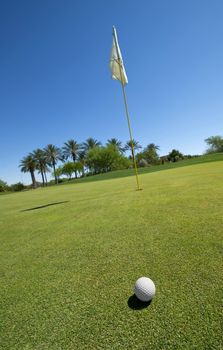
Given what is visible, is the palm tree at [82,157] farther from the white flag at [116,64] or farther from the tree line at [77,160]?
the white flag at [116,64]

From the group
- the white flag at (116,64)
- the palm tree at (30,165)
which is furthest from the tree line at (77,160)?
the white flag at (116,64)

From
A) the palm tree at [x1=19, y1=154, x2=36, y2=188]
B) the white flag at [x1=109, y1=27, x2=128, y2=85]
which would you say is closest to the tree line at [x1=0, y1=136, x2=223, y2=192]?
the palm tree at [x1=19, y1=154, x2=36, y2=188]

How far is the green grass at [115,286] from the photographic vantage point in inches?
60.1

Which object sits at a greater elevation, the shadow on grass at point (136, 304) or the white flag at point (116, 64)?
the white flag at point (116, 64)

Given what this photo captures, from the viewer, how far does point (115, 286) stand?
2.08 m

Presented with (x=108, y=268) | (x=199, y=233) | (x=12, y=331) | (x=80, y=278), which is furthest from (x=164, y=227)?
(x=12, y=331)

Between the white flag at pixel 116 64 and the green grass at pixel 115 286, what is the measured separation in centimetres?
634

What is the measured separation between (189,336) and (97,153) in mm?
58365

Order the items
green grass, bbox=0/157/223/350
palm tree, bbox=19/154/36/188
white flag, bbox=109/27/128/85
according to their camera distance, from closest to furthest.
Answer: green grass, bbox=0/157/223/350
white flag, bbox=109/27/128/85
palm tree, bbox=19/154/36/188

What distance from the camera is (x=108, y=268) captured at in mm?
→ 2430

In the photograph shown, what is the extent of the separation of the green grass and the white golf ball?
0.21 feet

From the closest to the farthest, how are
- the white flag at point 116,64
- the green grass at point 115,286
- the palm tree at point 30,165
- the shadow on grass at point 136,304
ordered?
the green grass at point 115,286 → the shadow on grass at point 136,304 → the white flag at point 116,64 → the palm tree at point 30,165

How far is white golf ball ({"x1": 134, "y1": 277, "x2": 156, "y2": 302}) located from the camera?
180 cm

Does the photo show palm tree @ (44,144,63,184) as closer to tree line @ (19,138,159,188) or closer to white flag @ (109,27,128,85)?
tree line @ (19,138,159,188)
